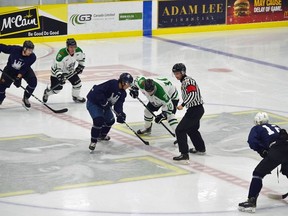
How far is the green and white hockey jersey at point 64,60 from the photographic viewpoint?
13531mm

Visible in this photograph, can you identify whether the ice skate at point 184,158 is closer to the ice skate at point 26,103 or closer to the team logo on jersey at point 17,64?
the team logo on jersey at point 17,64

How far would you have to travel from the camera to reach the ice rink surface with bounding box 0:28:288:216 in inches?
352

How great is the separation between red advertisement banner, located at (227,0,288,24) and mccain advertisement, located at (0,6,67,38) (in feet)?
16.5

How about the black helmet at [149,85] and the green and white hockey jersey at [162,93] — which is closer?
the black helmet at [149,85]

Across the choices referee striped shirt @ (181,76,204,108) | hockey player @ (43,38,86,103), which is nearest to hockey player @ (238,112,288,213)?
referee striped shirt @ (181,76,204,108)

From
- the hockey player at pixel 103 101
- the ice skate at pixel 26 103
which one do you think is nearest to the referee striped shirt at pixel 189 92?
the hockey player at pixel 103 101

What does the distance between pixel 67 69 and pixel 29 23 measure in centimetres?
618

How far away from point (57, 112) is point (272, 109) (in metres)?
3.50

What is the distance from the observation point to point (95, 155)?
35.6 feet

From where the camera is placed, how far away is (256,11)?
23.0 meters

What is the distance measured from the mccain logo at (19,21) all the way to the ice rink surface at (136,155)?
1.48 metres

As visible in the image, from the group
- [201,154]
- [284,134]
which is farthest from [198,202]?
[201,154]

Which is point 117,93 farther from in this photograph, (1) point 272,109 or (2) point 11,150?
(1) point 272,109

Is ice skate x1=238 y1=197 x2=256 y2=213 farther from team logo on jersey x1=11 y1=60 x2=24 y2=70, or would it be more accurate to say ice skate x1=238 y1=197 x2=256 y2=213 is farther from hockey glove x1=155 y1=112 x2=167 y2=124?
team logo on jersey x1=11 y1=60 x2=24 y2=70
